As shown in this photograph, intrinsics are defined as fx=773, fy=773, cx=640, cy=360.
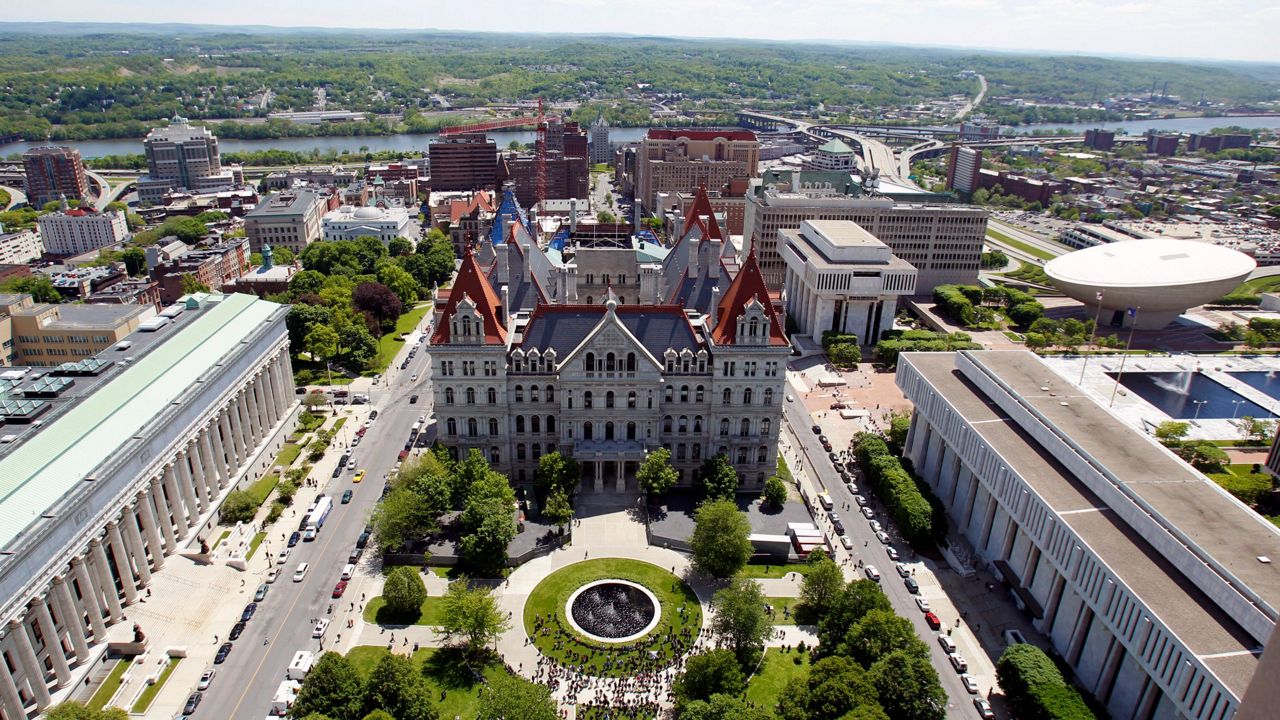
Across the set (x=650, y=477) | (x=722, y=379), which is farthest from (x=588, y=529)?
(x=722, y=379)

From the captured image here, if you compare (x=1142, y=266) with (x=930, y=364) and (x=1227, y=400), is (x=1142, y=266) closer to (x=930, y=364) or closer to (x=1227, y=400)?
(x=1227, y=400)

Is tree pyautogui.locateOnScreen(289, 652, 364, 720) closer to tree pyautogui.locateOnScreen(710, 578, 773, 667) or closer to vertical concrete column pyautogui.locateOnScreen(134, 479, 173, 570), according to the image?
vertical concrete column pyautogui.locateOnScreen(134, 479, 173, 570)

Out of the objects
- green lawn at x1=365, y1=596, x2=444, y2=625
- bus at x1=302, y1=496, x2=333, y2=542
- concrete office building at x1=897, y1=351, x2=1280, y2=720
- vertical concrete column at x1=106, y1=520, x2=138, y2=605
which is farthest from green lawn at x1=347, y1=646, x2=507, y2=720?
concrete office building at x1=897, y1=351, x2=1280, y2=720

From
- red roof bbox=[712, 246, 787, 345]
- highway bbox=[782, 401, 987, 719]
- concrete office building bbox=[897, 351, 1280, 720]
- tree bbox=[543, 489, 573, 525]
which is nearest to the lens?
concrete office building bbox=[897, 351, 1280, 720]

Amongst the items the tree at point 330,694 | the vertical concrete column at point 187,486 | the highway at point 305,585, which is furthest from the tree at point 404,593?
the vertical concrete column at point 187,486

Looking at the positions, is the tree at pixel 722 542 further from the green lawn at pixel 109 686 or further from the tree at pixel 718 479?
the green lawn at pixel 109 686

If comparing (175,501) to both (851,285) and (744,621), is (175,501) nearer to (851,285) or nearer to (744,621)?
(744,621)

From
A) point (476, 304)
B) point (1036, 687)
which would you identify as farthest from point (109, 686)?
Result: point (1036, 687)
